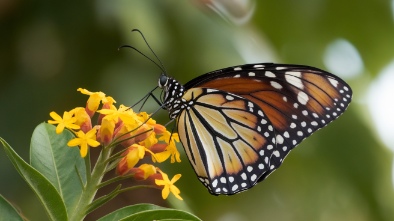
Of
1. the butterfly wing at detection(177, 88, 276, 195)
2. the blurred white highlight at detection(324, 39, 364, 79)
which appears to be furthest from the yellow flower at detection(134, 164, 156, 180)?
the blurred white highlight at detection(324, 39, 364, 79)

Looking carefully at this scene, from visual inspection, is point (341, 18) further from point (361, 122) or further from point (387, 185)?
point (387, 185)

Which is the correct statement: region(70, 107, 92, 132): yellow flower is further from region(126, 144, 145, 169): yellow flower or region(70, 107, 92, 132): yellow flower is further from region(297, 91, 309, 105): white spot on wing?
region(297, 91, 309, 105): white spot on wing

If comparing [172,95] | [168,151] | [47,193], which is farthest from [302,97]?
[47,193]

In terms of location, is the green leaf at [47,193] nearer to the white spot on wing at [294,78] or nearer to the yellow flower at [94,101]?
the yellow flower at [94,101]

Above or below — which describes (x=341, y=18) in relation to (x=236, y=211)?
above

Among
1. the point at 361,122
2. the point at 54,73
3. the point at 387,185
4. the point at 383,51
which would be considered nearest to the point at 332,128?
the point at 361,122

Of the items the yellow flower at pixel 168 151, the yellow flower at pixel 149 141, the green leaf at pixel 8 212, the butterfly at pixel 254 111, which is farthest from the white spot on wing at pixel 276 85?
the green leaf at pixel 8 212

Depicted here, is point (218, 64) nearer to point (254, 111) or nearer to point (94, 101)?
point (254, 111)
